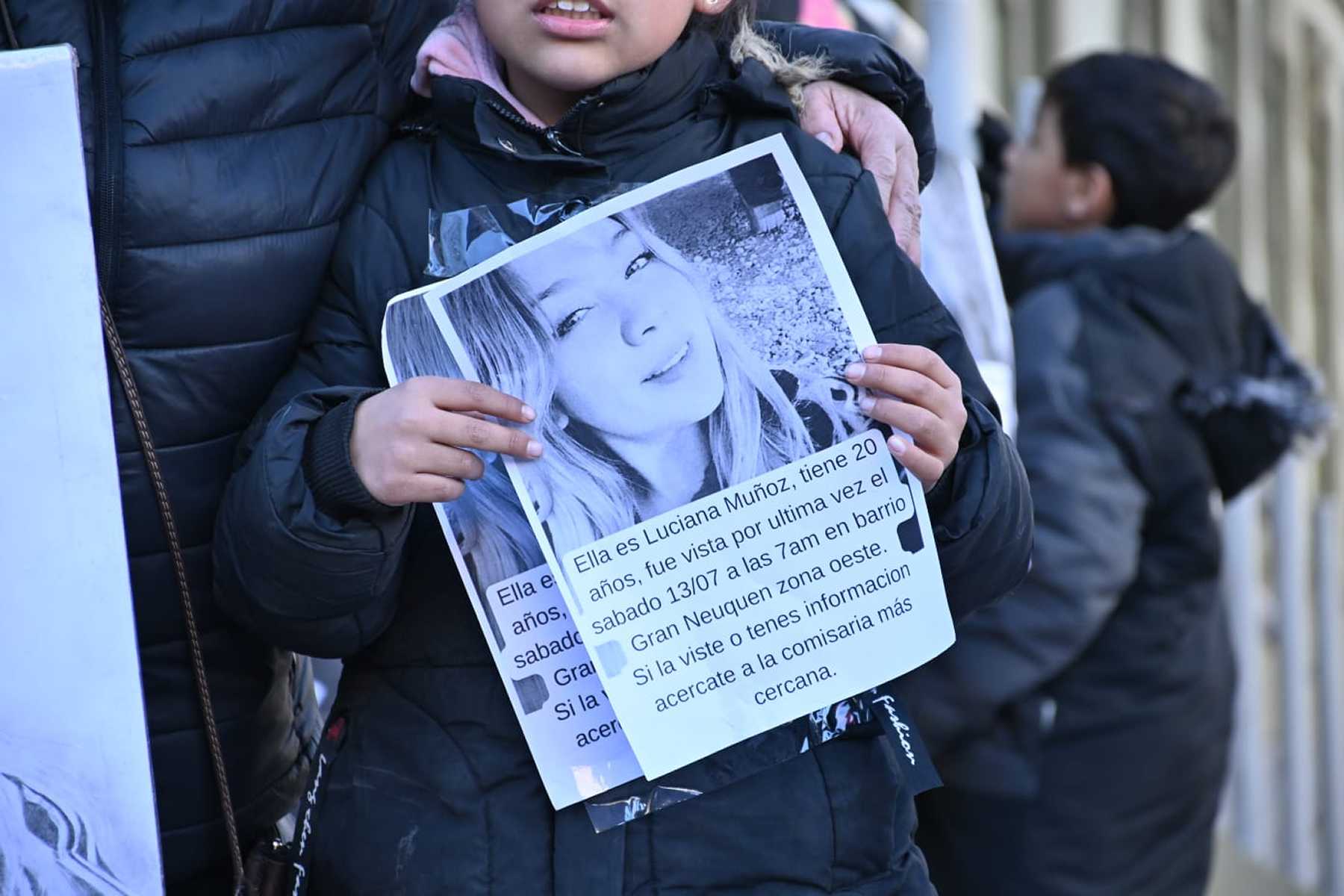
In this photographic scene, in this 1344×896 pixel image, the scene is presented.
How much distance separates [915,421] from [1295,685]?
4.29 meters

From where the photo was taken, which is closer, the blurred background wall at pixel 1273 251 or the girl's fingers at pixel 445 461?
the girl's fingers at pixel 445 461

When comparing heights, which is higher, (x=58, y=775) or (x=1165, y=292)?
(x=58, y=775)

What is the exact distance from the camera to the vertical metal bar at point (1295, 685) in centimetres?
507

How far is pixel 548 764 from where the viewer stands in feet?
4.36

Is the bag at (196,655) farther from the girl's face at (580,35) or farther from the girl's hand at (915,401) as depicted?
the girl's hand at (915,401)

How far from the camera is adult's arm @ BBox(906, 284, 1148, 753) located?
2.85 m

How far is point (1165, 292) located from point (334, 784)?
202 centimetres

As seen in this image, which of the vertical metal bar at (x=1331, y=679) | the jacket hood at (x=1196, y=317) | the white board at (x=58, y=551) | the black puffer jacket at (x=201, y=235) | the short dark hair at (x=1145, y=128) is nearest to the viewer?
the white board at (x=58, y=551)

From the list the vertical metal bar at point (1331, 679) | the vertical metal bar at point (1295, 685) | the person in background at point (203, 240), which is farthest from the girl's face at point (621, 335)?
the vertical metal bar at point (1331, 679)

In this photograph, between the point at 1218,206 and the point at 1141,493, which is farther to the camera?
the point at 1218,206

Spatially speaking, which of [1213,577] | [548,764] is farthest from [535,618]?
[1213,577]

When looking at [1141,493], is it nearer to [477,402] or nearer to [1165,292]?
[1165,292]

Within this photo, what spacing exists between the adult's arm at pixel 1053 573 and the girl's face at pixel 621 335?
1.60 m

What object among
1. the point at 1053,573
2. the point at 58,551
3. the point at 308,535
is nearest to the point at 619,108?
the point at 308,535
